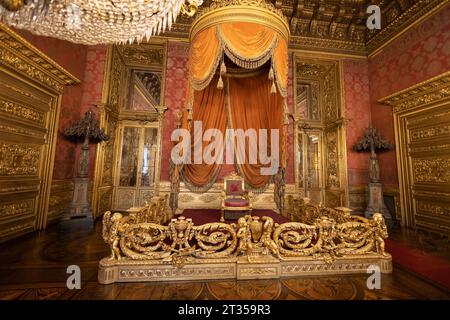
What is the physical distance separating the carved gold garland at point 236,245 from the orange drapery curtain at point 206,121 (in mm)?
1909

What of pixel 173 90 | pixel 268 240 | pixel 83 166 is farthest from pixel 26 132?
pixel 268 240

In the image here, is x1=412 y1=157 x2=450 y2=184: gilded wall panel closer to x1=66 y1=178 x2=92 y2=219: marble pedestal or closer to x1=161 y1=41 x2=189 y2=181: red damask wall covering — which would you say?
x1=161 y1=41 x2=189 y2=181: red damask wall covering

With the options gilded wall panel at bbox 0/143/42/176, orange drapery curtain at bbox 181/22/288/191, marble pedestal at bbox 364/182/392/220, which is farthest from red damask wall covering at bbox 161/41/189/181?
marble pedestal at bbox 364/182/392/220

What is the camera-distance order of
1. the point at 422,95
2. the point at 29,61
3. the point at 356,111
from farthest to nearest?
the point at 356,111 < the point at 422,95 < the point at 29,61

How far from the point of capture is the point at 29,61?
2.99 m

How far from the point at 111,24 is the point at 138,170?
11.7ft

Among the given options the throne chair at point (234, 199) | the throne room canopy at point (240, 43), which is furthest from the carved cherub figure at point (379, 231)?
the throne room canopy at point (240, 43)

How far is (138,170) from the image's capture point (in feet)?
16.3

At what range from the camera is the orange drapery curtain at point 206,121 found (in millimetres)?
3861

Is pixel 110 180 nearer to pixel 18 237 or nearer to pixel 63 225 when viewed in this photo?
pixel 63 225

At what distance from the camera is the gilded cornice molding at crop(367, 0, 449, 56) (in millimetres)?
3611

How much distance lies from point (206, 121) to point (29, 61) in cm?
275

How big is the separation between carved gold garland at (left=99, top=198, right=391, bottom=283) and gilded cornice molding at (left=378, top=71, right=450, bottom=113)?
296 centimetres

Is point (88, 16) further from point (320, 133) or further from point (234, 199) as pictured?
point (320, 133)
